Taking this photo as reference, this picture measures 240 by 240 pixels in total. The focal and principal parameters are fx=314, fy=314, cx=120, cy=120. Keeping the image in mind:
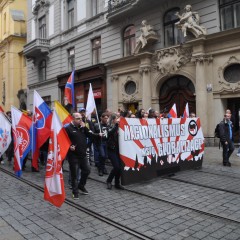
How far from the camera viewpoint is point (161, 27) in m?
17.7

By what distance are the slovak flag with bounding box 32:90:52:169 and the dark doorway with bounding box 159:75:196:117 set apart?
10025 millimetres

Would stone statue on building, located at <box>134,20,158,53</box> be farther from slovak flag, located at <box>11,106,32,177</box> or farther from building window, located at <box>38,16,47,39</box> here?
building window, located at <box>38,16,47,39</box>

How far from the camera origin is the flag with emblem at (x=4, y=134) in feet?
30.8

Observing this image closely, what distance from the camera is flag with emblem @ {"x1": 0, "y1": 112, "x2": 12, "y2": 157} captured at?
938cm

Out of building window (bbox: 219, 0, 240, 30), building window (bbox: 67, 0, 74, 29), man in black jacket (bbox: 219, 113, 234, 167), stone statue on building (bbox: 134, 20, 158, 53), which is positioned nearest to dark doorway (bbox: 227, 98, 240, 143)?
building window (bbox: 219, 0, 240, 30)

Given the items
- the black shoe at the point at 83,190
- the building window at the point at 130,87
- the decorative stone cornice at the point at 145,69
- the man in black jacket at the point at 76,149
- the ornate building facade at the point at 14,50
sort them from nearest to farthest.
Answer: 1. the man in black jacket at the point at 76,149
2. the black shoe at the point at 83,190
3. the decorative stone cornice at the point at 145,69
4. the building window at the point at 130,87
5. the ornate building facade at the point at 14,50

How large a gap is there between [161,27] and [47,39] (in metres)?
12.8

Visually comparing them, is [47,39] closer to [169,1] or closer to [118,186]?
[169,1]

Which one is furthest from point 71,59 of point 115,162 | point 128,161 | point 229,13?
point 115,162

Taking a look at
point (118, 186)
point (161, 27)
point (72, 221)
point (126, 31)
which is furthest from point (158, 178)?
point (126, 31)

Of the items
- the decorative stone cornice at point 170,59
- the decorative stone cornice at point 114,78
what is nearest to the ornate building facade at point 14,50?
the decorative stone cornice at point 114,78

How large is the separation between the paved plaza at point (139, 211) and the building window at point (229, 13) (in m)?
9.28

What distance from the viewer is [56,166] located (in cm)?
570

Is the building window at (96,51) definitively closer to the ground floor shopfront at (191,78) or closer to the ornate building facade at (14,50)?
the ground floor shopfront at (191,78)
